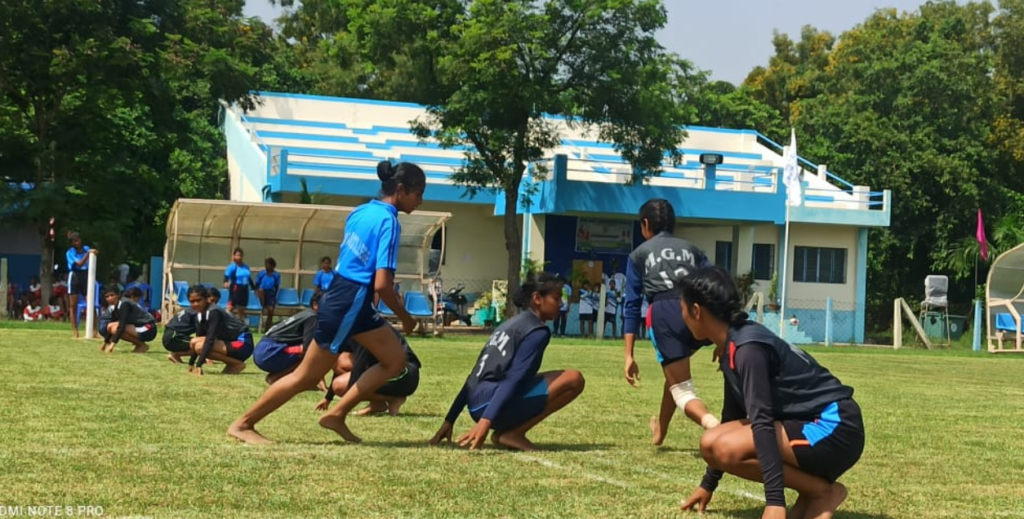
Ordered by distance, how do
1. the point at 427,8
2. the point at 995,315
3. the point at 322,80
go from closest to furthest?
the point at 995,315 < the point at 427,8 < the point at 322,80

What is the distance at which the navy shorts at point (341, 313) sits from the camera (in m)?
7.54

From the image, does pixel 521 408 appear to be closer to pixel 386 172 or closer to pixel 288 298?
pixel 386 172

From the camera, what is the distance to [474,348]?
76.4 feet

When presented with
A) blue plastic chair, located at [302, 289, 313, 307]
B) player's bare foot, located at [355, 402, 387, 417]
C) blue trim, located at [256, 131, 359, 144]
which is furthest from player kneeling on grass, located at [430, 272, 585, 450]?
blue trim, located at [256, 131, 359, 144]

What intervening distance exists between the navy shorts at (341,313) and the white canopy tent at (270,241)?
63.0 ft

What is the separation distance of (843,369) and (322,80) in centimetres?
3962

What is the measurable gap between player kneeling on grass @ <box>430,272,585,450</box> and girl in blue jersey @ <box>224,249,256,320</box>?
17.6 meters

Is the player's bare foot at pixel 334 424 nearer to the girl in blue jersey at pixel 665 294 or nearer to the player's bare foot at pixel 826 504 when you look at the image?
the girl in blue jersey at pixel 665 294

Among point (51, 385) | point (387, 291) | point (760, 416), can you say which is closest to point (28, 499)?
point (387, 291)

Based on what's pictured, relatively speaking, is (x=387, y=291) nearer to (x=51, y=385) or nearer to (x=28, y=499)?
(x=28, y=499)

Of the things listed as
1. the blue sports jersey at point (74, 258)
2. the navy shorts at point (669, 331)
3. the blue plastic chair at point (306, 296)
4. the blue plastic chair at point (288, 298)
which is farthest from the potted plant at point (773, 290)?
the navy shorts at point (669, 331)

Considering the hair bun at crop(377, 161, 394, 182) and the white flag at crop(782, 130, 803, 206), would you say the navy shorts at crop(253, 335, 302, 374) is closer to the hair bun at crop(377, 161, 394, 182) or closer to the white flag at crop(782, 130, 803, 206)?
the hair bun at crop(377, 161, 394, 182)

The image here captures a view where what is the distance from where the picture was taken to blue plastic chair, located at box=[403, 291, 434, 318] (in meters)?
27.1

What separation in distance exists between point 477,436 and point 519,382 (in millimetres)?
450
